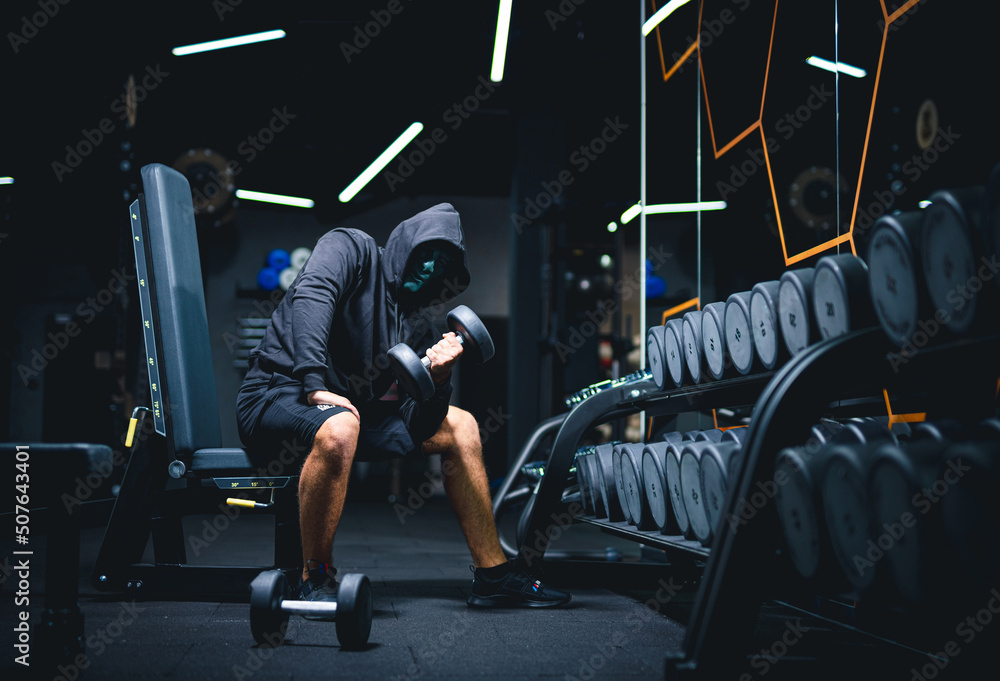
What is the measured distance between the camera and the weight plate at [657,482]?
6.07 feet

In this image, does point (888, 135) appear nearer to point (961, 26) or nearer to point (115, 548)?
point (961, 26)

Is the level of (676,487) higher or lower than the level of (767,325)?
lower

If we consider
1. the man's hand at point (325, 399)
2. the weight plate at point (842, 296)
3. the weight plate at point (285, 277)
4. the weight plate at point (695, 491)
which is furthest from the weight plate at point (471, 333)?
the weight plate at point (285, 277)

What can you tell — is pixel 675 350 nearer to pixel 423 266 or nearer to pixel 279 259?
pixel 423 266

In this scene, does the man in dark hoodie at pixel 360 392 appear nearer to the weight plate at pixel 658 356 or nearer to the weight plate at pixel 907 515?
the weight plate at pixel 658 356

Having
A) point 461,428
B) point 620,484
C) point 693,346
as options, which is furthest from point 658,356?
point 461,428

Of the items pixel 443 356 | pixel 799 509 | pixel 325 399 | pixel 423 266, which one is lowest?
pixel 799 509

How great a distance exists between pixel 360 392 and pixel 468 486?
0.40 meters

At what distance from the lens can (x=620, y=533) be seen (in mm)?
2117

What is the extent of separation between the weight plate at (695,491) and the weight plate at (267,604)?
87cm

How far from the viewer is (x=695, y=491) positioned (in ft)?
5.40

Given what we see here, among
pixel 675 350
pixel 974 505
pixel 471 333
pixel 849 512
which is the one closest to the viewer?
pixel 974 505

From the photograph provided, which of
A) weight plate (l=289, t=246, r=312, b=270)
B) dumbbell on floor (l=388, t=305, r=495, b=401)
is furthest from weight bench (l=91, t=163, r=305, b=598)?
weight plate (l=289, t=246, r=312, b=270)

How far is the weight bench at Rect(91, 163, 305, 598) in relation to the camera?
2088 mm
